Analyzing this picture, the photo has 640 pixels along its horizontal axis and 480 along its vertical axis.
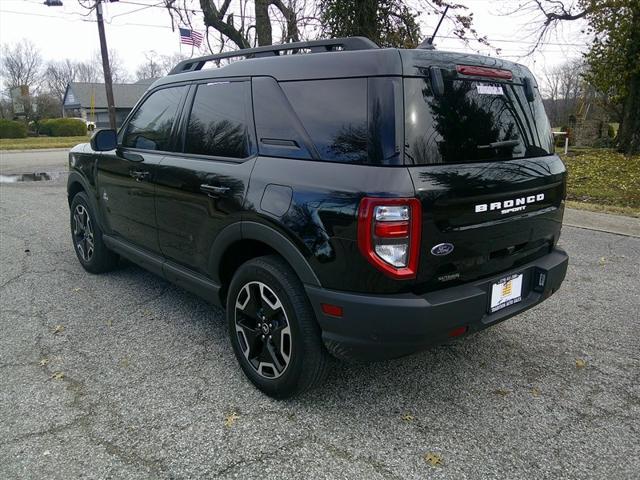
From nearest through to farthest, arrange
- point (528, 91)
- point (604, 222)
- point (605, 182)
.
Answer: point (528, 91) → point (604, 222) → point (605, 182)

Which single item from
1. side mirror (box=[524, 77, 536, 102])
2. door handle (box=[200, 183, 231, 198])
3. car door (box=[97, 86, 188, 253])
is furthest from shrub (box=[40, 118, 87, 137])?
side mirror (box=[524, 77, 536, 102])

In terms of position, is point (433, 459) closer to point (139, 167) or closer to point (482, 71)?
point (482, 71)

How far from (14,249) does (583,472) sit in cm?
621

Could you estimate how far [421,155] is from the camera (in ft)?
7.45

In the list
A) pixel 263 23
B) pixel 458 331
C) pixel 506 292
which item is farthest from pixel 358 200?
pixel 263 23

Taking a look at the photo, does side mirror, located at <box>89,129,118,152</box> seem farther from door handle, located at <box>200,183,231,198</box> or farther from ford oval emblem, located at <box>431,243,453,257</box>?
ford oval emblem, located at <box>431,243,453,257</box>

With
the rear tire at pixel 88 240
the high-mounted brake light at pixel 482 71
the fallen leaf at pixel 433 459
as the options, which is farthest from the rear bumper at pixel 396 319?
the rear tire at pixel 88 240

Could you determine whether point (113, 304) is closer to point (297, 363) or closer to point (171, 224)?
point (171, 224)

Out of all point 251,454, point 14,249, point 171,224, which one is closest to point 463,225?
point 251,454

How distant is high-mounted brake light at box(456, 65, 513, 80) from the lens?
2.46 metres

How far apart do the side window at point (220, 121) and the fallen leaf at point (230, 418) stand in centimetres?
144

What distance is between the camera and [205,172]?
9.87 ft

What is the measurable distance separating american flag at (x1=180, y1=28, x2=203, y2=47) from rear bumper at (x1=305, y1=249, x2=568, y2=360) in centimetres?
1346

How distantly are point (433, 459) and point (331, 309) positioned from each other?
848 millimetres
